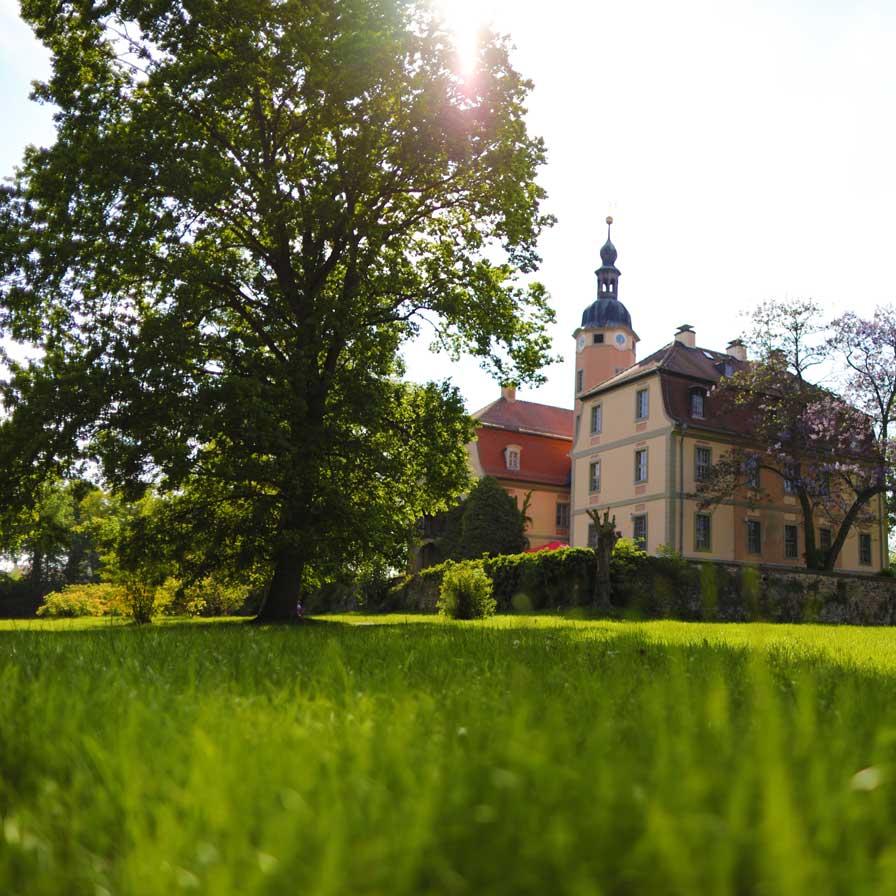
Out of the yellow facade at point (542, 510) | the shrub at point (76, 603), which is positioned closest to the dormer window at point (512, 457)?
the yellow facade at point (542, 510)

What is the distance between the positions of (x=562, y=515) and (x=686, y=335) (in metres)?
13.4

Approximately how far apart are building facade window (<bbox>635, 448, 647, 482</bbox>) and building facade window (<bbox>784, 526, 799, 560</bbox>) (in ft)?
27.0

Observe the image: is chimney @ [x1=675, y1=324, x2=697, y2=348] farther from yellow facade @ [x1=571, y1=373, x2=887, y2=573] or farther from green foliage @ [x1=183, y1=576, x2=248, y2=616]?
green foliage @ [x1=183, y1=576, x2=248, y2=616]

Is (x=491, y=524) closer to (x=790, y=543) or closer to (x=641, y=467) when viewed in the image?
(x=641, y=467)

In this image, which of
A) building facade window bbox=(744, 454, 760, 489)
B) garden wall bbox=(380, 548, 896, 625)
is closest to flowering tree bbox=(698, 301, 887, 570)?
building facade window bbox=(744, 454, 760, 489)

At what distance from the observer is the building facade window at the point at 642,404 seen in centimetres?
4339

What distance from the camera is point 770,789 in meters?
1.28

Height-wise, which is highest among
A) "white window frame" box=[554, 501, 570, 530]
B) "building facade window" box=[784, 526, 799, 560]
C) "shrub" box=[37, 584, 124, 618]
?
"white window frame" box=[554, 501, 570, 530]

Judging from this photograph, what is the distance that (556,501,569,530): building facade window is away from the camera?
2090 inches

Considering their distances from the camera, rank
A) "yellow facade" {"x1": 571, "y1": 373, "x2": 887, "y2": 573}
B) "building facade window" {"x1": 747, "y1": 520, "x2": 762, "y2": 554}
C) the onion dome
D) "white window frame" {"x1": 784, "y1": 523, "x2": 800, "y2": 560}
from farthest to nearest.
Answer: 1. the onion dome
2. "white window frame" {"x1": 784, "y1": 523, "x2": 800, "y2": 560}
3. "building facade window" {"x1": 747, "y1": 520, "x2": 762, "y2": 554}
4. "yellow facade" {"x1": 571, "y1": 373, "x2": 887, "y2": 573}

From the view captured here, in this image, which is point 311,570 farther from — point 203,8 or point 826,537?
point 826,537

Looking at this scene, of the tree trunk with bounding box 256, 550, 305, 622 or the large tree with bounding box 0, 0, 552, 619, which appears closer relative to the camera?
the large tree with bounding box 0, 0, 552, 619

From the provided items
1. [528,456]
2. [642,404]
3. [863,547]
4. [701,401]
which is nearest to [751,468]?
[701,401]

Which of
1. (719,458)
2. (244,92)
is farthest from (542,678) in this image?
(719,458)
